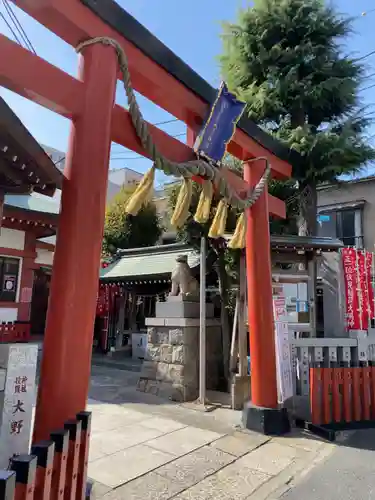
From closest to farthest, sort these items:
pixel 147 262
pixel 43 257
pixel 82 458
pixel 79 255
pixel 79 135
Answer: pixel 82 458
pixel 79 255
pixel 79 135
pixel 43 257
pixel 147 262

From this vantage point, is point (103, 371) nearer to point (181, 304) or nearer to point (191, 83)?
point (181, 304)

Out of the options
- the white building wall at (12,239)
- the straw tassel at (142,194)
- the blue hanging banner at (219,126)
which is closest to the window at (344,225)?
the white building wall at (12,239)

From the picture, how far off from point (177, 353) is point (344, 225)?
12.1 m

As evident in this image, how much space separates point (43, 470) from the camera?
6.75 ft

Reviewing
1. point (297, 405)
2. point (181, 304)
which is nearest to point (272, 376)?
point (297, 405)

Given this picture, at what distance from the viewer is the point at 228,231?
787 centimetres

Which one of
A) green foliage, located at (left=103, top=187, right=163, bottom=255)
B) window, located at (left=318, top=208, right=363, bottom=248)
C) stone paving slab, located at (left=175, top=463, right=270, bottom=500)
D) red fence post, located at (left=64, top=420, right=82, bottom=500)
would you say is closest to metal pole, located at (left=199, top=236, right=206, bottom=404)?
stone paving slab, located at (left=175, top=463, right=270, bottom=500)

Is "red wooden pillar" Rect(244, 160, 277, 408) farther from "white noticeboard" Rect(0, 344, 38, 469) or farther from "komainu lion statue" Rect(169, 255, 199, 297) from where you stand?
"white noticeboard" Rect(0, 344, 38, 469)

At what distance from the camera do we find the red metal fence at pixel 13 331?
30.6ft

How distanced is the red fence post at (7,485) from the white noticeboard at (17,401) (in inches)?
33.4

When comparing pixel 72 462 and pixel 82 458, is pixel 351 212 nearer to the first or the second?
pixel 82 458

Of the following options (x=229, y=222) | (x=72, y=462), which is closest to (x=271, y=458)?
(x=72, y=462)

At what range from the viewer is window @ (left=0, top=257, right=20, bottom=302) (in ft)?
29.7

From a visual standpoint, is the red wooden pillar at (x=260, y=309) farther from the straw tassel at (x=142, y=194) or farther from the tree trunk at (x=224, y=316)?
the straw tassel at (x=142, y=194)
